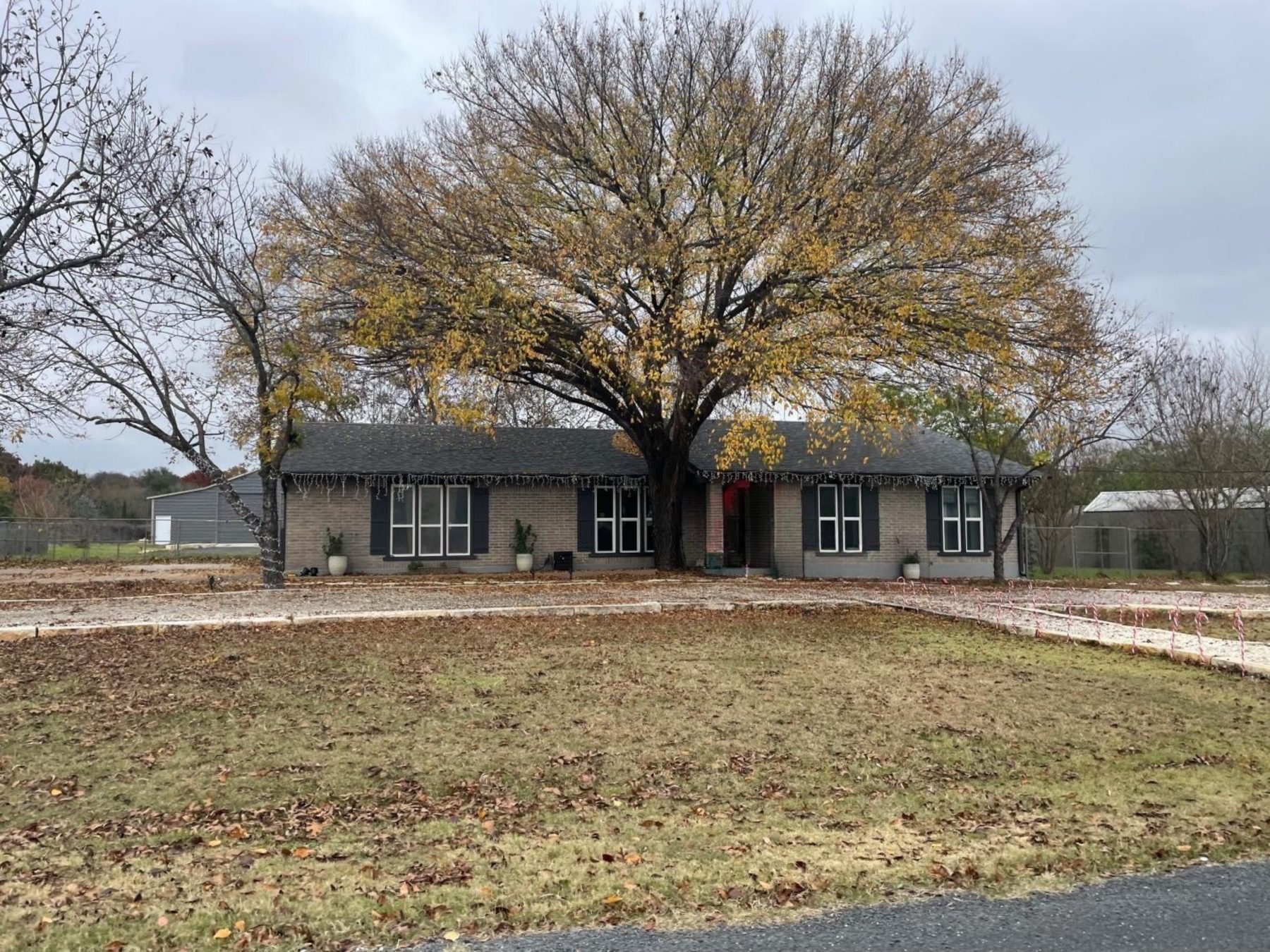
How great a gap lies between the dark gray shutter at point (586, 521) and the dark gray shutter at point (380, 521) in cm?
464

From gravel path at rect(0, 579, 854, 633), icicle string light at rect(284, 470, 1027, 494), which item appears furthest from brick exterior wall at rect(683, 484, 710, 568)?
gravel path at rect(0, 579, 854, 633)

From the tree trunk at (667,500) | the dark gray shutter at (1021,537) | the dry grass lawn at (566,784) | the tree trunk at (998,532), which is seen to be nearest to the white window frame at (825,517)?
the tree trunk at (667,500)

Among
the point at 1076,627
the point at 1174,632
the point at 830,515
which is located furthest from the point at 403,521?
the point at 1174,632

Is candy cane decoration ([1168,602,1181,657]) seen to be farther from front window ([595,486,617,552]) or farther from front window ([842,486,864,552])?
front window ([595,486,617,552])

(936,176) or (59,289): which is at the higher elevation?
(936,176)

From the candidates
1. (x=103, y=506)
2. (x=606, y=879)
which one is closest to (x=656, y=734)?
(x=606, y=879)

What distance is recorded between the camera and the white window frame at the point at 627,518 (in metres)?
24.5

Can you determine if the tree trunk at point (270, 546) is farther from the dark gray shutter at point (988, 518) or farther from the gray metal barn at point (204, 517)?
the gray metal barn at point (204, 517)

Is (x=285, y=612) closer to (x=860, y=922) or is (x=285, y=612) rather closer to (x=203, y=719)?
(x=203, y=719)

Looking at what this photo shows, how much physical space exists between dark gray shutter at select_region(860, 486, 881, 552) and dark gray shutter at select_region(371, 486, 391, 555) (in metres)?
11.5

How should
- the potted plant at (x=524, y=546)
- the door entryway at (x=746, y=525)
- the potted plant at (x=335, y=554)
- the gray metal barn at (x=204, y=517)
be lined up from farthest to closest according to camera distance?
the gray metal barn at (x=204, y=517)
the door entryway at (x=746, y=525)
the potted plant at (x=524, y=546)
the potted plant at (x=335, y=554)

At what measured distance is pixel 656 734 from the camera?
7.20 m

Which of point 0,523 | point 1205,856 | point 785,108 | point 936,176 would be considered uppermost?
point 785,108

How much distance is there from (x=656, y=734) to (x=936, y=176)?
14381 millimetres
